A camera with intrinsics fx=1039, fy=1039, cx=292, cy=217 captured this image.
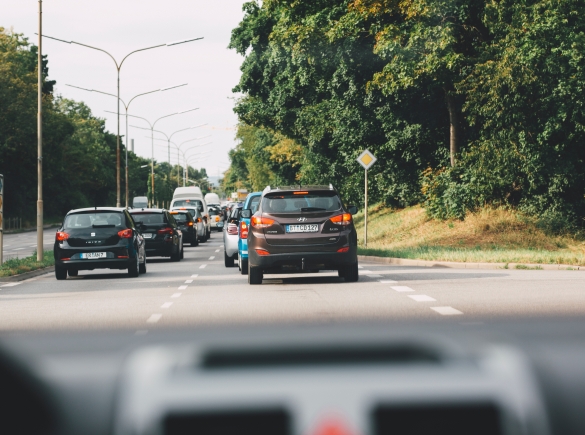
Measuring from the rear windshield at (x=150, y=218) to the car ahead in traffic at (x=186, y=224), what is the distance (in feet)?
29.6

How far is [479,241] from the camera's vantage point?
99.5 ft

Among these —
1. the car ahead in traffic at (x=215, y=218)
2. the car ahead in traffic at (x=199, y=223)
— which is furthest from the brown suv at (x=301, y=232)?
the car ahead in traffic at (x=215, y=218)

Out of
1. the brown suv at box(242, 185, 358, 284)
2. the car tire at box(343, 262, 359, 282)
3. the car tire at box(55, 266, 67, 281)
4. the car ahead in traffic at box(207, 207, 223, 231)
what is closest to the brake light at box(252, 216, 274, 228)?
the brown suv at box(242, 185, 358, 284)

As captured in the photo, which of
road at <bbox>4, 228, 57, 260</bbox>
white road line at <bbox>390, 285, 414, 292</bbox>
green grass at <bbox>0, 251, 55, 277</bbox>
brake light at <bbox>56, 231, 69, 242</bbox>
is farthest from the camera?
road at <bbox>4, 228, 57, 260</bbox>

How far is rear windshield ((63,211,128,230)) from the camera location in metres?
20.8

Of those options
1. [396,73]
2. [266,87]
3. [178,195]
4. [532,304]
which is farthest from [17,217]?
[532,304]

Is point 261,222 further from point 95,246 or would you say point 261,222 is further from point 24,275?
point 24,275

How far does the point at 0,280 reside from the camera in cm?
1997

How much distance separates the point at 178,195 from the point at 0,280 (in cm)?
3555

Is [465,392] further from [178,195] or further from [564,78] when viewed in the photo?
[178,195]

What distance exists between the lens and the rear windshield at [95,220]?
2075 cm

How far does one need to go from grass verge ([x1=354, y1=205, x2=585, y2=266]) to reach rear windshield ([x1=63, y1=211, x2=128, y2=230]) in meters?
7.21

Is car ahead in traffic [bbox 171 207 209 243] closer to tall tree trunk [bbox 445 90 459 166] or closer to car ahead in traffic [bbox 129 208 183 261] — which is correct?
tall tree trunk [bbox 445 90 459 166]

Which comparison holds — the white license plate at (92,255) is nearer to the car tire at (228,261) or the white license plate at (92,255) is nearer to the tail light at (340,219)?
the car tire at (228,261)
